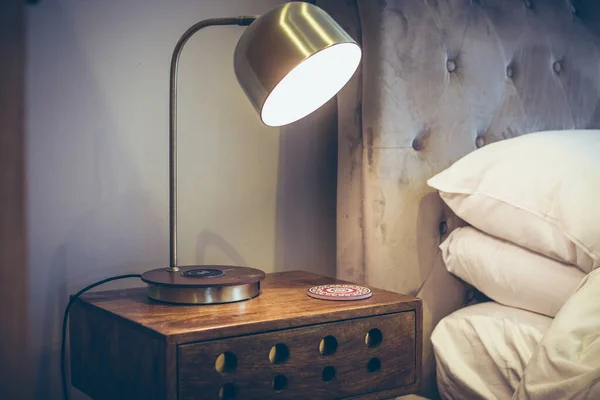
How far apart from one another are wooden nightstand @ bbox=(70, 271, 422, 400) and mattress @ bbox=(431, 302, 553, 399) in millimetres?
190

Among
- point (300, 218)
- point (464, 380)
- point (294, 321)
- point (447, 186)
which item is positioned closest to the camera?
point (294, 321)

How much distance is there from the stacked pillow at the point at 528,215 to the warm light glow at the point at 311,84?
366mm

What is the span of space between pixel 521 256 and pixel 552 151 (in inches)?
8.3

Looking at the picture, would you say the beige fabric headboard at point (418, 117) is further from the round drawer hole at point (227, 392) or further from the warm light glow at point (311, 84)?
the round drawer hole at point (227, 392)

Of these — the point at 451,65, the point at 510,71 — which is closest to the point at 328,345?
the point at 451,65

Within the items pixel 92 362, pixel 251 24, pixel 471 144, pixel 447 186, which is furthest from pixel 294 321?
pixel 471 144

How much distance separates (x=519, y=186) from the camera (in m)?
1.16

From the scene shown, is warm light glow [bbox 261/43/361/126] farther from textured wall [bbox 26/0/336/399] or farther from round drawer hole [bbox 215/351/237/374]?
round drawer hole [bbox 215/351/237/374]

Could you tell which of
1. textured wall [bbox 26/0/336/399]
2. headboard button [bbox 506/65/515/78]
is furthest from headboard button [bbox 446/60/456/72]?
textured wall [bbox 26/0/336/399]

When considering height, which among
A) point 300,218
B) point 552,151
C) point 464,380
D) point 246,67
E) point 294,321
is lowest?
point 464,380

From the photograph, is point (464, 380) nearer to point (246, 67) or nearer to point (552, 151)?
point (552, 151)

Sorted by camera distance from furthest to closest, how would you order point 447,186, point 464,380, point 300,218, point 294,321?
point 300,218 → point 447,186 → point 464,380 → point 294,321

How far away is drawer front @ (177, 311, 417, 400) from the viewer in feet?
2.59

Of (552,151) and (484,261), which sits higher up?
(552,151)
